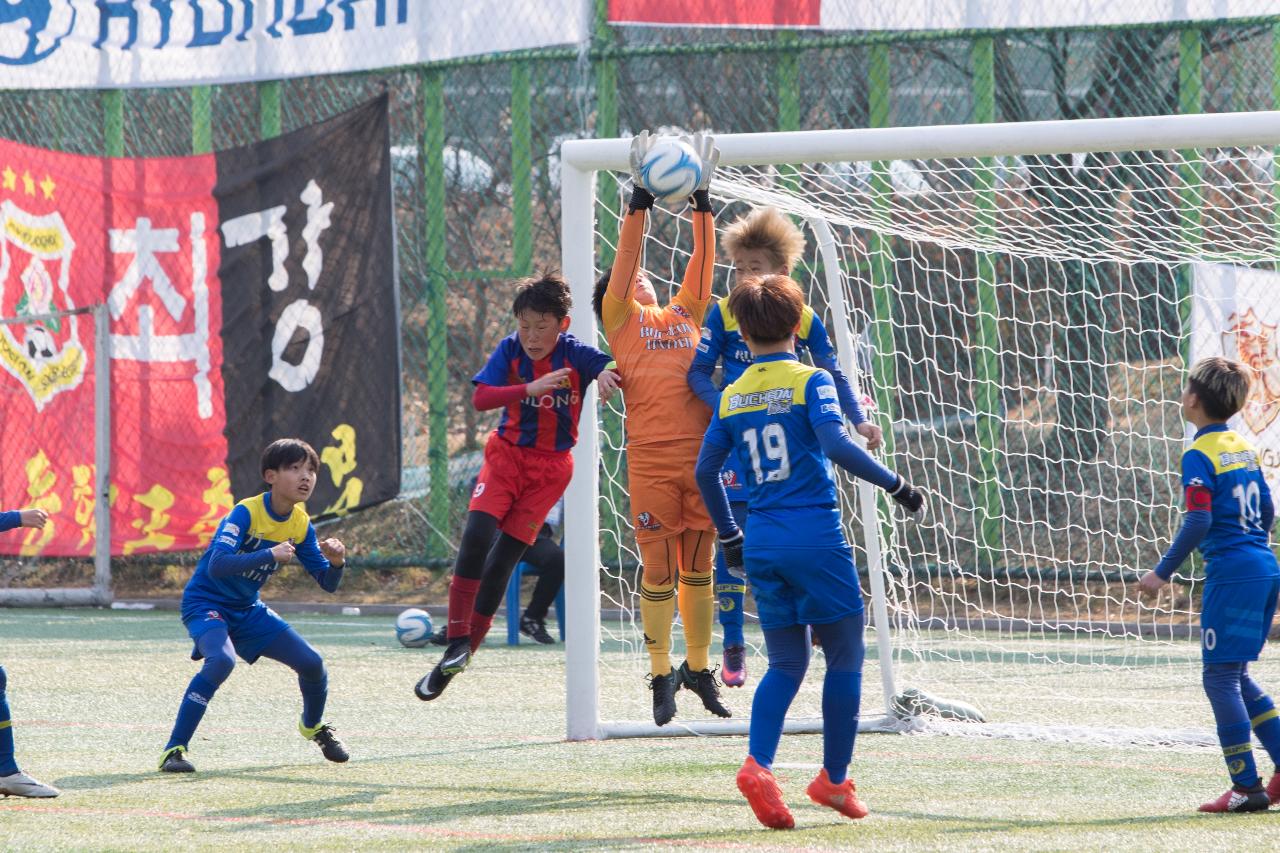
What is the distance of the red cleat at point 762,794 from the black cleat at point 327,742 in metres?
2.06

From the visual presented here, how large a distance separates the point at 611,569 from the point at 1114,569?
352 cm

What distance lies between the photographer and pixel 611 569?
12.2m

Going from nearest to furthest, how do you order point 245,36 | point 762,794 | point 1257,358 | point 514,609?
point 762,794 → point 1257,358 → point 514,609 → point 245,36

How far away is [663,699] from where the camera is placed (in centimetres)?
623

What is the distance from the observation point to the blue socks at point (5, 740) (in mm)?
5215

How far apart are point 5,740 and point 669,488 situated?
245 cm

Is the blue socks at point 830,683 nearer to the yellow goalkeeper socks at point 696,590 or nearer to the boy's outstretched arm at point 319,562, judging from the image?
the yellow goalkeeper socks at point 696,590

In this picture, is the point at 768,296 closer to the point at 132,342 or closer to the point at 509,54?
the point at 509,54

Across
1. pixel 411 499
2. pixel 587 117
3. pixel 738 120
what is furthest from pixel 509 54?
pixel 411 499

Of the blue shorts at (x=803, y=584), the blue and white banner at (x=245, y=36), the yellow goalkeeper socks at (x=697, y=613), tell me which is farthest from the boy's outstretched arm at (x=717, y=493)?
the blue and white banner at (x=245, y=36)

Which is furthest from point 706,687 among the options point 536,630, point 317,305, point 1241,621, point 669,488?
point 317,305

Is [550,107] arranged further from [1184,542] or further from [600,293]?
[1184,542]

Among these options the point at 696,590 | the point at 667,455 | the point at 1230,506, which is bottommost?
the point at 696,590

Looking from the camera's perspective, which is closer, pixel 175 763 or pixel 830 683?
pixel 830 683
